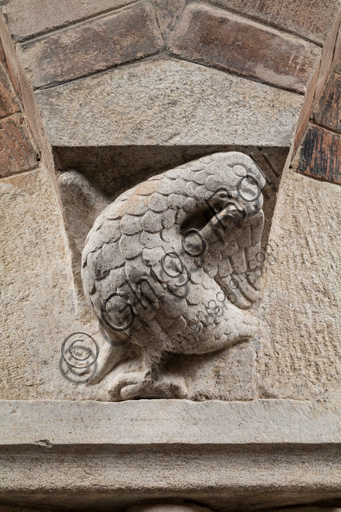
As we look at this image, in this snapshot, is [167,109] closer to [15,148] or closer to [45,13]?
[45,13]

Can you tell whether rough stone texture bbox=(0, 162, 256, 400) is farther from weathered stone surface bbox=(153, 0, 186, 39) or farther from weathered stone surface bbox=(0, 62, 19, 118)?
weathered stone surface bbox=(153, 0, 186, 39)

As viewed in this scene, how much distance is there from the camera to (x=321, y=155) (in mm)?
1698

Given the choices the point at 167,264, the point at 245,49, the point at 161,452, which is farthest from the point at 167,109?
the point at 161,452

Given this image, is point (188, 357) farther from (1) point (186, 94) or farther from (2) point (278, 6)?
(2) point (278, 6)

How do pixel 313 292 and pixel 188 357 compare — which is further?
pixel 313 292

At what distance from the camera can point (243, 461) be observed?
131 cm

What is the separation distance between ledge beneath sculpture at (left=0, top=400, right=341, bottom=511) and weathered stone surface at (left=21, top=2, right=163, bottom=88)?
0.79 metres

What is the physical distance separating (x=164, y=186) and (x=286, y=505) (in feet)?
2.72

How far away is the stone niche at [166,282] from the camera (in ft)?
4.26

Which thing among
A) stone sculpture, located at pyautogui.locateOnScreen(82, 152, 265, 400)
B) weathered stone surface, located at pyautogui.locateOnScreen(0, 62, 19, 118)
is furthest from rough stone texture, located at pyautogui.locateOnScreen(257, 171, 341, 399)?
weathered stone surface, located at pyautogui.locateOnScreen(0, 62, 19, 118)

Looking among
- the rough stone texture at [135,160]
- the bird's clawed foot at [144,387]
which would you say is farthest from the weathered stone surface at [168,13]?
the bird's clawed foot at [144,387]

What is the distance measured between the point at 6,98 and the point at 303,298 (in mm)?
1034

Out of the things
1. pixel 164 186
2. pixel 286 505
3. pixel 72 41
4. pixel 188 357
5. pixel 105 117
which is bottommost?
pixel 286 505

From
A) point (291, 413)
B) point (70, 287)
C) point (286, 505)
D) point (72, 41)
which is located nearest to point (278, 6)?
point (72, 41)
